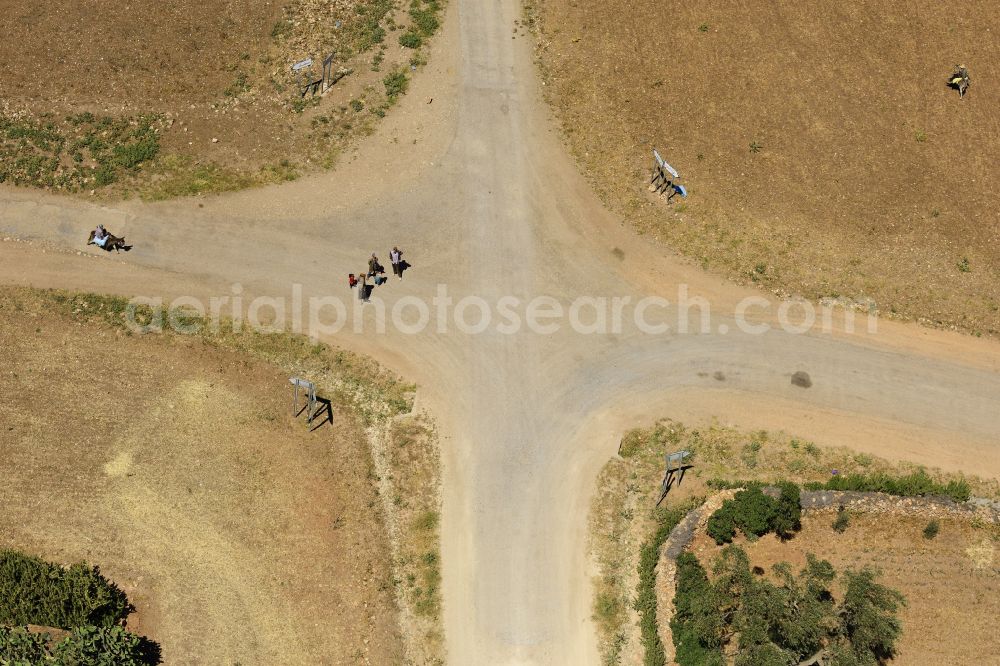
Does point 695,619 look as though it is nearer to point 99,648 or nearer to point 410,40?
point 99,648

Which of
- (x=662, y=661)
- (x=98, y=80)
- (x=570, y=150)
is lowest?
(x=662, y=661)

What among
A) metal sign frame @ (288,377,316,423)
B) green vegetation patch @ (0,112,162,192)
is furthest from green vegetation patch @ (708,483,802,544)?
green vegetation patch @ (0,112,162,192)

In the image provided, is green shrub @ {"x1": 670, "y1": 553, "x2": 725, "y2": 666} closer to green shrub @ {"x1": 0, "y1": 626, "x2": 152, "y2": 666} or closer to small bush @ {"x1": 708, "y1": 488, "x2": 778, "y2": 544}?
small bush @ {"x1": 708, "y1": 488, "x2": 778, "y2": 544}

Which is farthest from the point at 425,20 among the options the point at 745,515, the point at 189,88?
the point at 745,515

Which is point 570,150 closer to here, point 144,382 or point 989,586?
point 144,382

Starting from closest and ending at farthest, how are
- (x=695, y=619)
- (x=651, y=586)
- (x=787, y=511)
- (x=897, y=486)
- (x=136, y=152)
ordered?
(x=695, y=619) → (x=651, y=586) → (x=787, y=511) → (x=897, y=486) → (x=136, y=152)

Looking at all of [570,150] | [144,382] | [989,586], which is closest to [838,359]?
[989,586]
